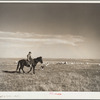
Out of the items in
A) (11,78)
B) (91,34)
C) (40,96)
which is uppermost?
(91,34)

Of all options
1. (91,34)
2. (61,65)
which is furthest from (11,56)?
(91,34)

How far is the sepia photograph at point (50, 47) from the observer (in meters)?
2.60

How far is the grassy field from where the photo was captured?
8.47 ft

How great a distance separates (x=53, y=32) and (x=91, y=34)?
0.54m

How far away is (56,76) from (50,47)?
41 centimetres

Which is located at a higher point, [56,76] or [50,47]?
[50,47]

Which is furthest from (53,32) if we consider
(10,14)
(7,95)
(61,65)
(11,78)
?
(7,95)

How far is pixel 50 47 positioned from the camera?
264 centimetres

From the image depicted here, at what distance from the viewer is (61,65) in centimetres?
263

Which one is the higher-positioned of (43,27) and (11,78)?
(43,27)

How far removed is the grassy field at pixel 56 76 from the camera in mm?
2582

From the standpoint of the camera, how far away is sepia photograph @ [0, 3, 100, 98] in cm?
260

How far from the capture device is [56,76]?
8.59ft

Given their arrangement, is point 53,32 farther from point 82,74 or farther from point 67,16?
point 82,74
